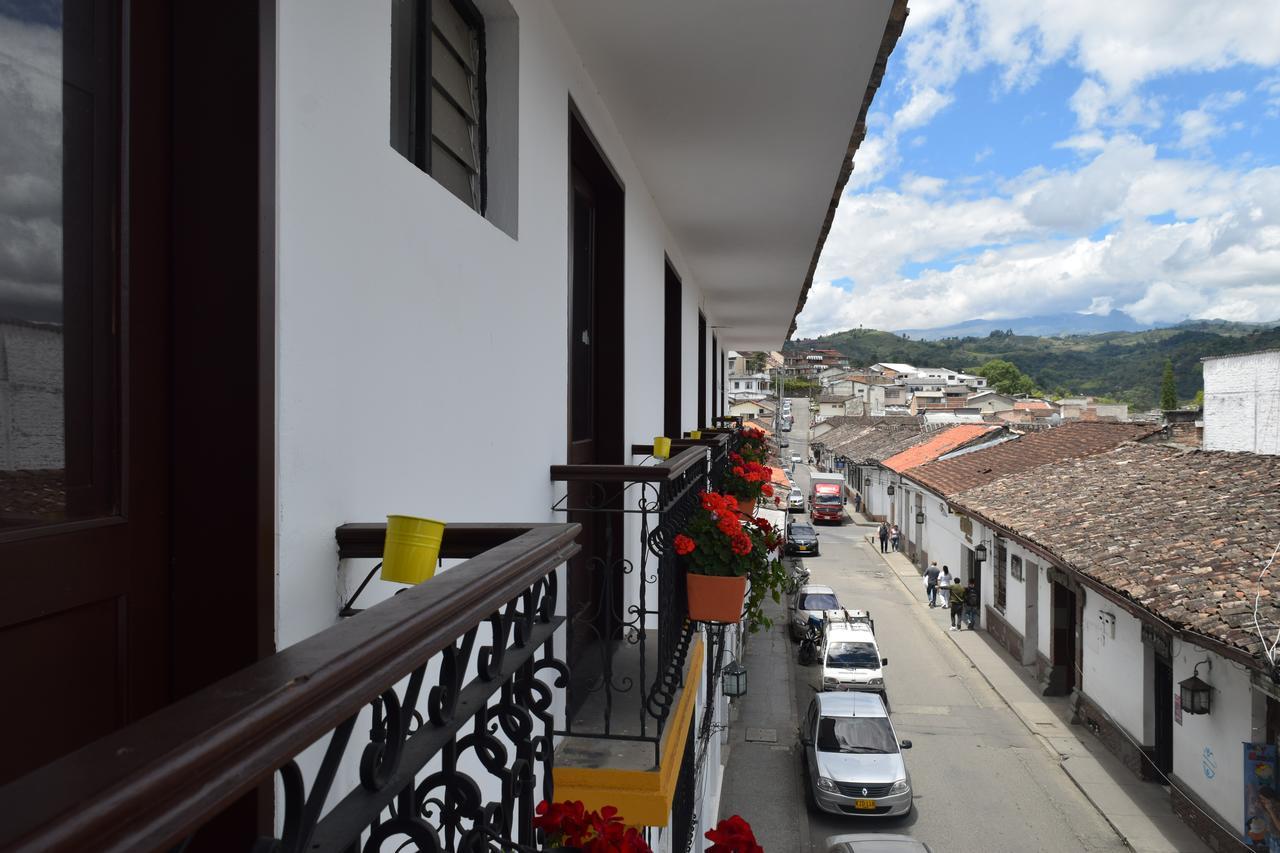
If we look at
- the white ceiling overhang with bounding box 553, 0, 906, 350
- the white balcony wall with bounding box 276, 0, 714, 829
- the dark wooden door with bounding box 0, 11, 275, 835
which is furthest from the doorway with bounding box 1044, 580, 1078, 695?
the dark wooden door with bounding box 0, 11, 275, 835

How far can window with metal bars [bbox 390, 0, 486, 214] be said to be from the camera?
2650 millimetres

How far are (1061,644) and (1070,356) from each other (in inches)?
7001

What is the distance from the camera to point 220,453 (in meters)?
1.58

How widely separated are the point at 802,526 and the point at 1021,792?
64.3 feet

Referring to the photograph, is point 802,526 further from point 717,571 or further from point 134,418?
point 134,418

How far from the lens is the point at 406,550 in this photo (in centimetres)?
180

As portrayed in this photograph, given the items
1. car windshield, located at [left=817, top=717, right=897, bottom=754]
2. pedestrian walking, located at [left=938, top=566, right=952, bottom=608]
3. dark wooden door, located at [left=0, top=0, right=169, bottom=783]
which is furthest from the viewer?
pedestrian walking, located at [left=938, top=566, right=952, bottom=608]

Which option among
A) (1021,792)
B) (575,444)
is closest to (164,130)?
(575,444)

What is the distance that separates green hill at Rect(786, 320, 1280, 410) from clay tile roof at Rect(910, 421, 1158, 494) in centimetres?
9635

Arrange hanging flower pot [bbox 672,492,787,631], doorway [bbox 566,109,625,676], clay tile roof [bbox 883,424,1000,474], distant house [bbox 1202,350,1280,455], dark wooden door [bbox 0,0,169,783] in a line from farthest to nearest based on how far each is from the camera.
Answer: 1. clay tile roof [bbox 883,424,1000,474]
2. distant house [bbox 1202,350,1280,455]
3. doorway [bbox 566,109,625,676]
4. hanging flower pot [bbox 672,492,787,631]
5. dark wooden door [bbox 0,0,169,783]

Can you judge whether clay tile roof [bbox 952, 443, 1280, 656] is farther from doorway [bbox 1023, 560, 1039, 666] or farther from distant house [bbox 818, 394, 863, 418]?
distant house [bbox 818, 394, 863, 418]

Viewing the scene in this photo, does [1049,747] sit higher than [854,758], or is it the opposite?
[854,758]

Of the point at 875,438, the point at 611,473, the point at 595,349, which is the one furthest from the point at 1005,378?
the point at 611,473

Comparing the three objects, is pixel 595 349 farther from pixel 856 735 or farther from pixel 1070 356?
pixel 1070 356
